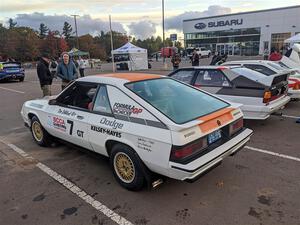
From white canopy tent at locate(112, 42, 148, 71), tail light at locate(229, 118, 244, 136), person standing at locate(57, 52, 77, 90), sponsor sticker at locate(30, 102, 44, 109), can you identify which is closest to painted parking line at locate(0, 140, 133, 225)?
sponsor sticker at locate(30, 102, 44, 109)

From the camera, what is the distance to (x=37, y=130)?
5.44 m

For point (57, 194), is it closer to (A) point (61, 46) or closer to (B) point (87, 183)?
(B) point (87, 183)

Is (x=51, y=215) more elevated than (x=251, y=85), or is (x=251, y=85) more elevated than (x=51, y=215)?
(x=251, y=85)

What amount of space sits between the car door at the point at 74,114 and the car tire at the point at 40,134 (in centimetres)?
46

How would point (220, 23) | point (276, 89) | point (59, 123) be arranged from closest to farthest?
1. point (59, 123)
2. point (276, 89)
3. point (220, 23)

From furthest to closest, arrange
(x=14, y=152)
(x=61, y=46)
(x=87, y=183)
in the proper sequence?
1. (x=61, y=46)
2. (x=14, y=152)
3. (x=87, y=183)

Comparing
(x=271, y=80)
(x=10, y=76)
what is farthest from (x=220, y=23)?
(x=271, y=80)

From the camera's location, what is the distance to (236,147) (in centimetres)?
368

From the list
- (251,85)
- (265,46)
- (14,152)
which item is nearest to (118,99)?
(14,152)

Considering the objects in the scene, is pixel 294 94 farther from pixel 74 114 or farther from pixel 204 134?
pixel 74 114

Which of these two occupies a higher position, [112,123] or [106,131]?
[112,123]

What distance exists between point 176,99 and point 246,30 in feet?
181

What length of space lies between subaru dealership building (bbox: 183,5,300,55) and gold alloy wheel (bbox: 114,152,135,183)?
48010mm

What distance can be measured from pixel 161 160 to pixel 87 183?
142 cm
